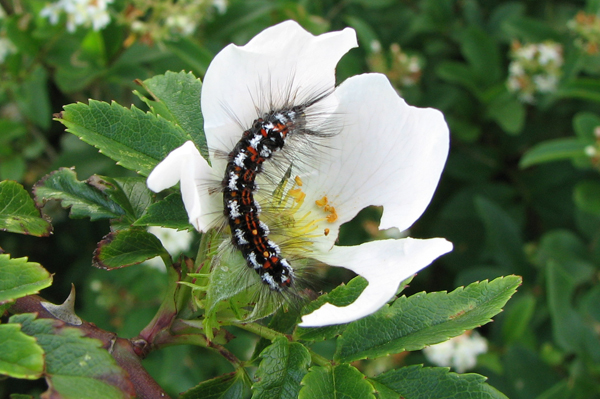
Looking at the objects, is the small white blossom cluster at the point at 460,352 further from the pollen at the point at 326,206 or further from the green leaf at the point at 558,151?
the pollen at the point at 326,206

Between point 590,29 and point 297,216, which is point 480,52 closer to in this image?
point 590,29

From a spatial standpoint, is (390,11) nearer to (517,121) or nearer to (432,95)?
(432,95)

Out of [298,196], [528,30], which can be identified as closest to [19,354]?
[298,196]

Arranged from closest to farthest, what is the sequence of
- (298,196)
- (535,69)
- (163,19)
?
1. (298,196)
2. (163,19)
3. (535,69)

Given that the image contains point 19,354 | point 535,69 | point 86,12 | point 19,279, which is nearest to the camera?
point 19,354

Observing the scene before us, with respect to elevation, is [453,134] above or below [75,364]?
below

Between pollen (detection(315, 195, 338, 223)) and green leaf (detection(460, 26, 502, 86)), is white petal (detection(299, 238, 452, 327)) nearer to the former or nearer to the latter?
pollen (detection(315, 195, 338, 223))

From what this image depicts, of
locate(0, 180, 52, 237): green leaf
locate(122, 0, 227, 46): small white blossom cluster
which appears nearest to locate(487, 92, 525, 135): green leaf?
locate(122, 0, 227, 46): small white blossom cluster
